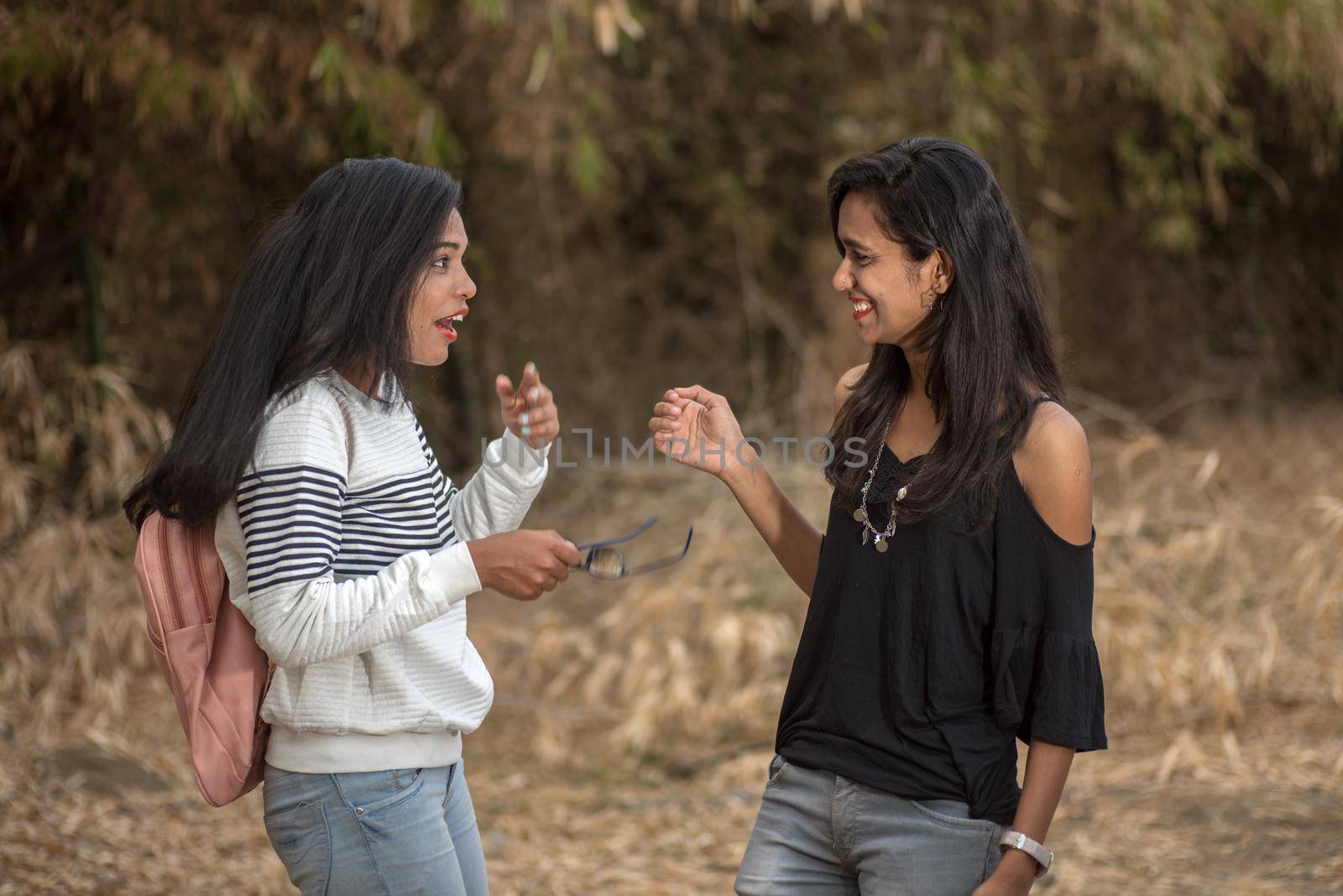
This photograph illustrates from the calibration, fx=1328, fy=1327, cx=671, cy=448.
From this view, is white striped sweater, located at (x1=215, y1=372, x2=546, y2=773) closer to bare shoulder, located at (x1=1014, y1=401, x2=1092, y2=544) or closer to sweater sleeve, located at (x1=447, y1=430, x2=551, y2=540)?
sweater sleeve, located at (x1=447, y1=430, x2=551, y2=540)

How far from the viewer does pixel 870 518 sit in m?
1.57

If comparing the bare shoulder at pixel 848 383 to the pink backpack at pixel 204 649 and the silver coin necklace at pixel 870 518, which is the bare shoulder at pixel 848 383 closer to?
the silver coin necklace at pixel 870 518

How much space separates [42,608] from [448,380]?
2.25 meters

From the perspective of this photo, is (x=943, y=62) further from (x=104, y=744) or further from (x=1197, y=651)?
(x=104, y=744)

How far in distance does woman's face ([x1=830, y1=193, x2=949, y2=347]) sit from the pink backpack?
2.57 ft

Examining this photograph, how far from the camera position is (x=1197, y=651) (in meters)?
3.76

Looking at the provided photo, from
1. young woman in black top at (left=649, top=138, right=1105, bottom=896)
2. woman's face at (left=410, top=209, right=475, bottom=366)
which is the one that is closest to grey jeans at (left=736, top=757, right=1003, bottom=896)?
young woman in black top at (left=649, top=138, right=1105, bottom=896)

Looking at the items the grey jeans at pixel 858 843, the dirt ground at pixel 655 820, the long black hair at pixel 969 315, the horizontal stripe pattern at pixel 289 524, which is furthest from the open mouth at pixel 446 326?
the dirt ground at pixel 655 820

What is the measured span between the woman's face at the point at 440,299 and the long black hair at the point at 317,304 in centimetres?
2

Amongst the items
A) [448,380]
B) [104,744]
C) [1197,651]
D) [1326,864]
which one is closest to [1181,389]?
[1197,651]

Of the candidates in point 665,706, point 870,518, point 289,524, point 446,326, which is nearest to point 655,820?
point 665,706

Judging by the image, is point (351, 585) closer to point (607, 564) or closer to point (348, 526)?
point (348, 526)

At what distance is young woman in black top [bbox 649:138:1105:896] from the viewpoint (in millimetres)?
1448

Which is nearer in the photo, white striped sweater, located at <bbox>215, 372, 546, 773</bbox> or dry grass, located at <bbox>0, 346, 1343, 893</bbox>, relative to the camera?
white striped sweater, located at <bbox>215, 372, 546, 773</bbox>
